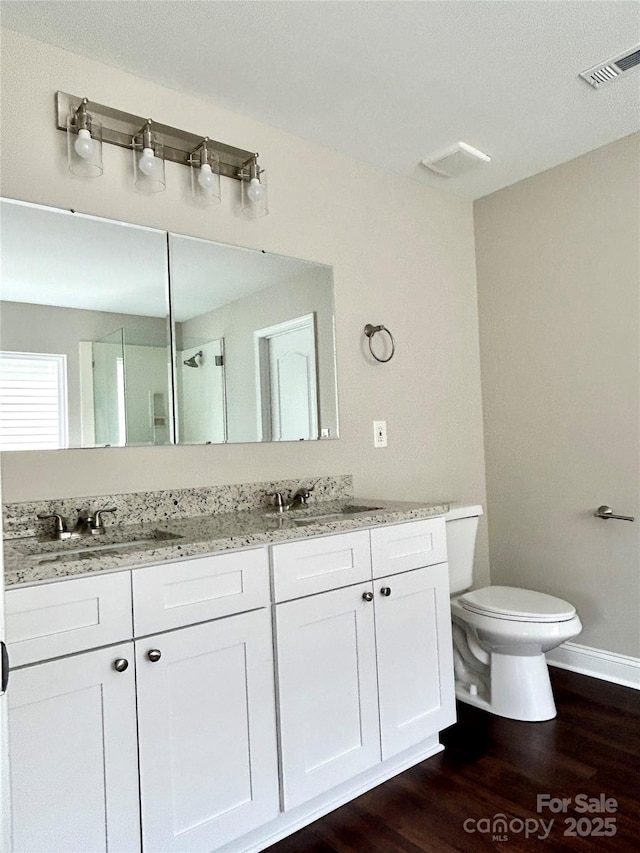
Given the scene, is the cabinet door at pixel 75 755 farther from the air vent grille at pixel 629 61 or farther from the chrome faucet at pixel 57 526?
the air vent grille at pixel 629 61

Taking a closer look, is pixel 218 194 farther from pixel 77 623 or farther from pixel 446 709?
pixel 446 709

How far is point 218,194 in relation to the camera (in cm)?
228

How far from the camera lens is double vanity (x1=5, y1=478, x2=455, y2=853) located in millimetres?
1349

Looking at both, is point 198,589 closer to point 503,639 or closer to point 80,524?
point 80,524

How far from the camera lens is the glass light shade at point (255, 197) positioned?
2312mm

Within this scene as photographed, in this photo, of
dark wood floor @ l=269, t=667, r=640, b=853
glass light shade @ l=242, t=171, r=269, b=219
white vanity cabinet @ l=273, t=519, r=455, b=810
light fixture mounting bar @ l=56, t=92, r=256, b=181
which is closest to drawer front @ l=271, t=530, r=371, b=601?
white vanity cabinet @ l=273, t=519, r=455, b=810

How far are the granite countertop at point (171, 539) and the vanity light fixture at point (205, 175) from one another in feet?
3.82

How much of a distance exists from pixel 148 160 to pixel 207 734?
5.76 ft

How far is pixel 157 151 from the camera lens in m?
2.12

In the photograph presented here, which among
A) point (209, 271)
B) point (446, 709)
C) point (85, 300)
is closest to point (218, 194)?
point (209, 271)

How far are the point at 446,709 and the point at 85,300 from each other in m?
1.86

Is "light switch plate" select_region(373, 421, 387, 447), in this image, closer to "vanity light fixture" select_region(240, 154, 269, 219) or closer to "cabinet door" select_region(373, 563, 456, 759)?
"cabinet door" select_region(373, 563, 456, 759)

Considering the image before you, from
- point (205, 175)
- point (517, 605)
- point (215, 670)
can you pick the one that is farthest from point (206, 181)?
point (517, 605)

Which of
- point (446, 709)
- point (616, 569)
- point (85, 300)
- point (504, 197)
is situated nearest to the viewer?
point (85, 300)
